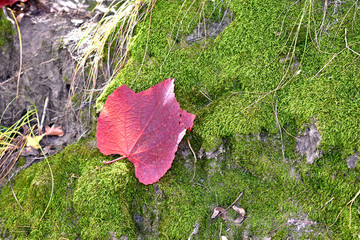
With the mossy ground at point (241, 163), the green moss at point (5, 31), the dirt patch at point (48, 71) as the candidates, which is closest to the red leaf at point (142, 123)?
the mossy ground at point (241, 163)

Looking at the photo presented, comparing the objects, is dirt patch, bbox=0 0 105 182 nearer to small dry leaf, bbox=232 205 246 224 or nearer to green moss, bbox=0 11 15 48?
green moss, bbox=0 11 15 48

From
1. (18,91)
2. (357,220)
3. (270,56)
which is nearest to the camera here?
Answer: (357,220)

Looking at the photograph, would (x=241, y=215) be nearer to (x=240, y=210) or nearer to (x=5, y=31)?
(x=240, y=210)

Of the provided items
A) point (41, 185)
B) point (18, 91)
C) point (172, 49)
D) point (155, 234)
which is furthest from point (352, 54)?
point (18, 91)

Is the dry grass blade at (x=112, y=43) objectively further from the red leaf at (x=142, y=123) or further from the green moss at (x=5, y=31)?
the green moss at (x=5, y=31)

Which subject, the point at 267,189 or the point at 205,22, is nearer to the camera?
the point at 267,189

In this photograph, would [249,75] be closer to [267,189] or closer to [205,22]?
[205,22]

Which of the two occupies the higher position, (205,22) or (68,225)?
(205,22)
